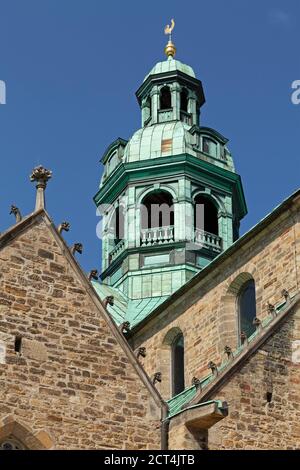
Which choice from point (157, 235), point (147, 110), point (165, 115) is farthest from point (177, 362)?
point (147, 110)

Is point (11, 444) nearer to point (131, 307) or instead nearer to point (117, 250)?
point (131, 307)

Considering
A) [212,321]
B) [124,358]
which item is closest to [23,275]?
[124,358]

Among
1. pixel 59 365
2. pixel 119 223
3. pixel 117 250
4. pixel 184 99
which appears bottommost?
pixel 59 365

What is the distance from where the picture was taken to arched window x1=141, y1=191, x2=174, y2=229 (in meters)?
39.2

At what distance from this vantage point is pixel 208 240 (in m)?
38.9

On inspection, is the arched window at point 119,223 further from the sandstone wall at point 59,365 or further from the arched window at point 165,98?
the sandstone wall at point 59,365

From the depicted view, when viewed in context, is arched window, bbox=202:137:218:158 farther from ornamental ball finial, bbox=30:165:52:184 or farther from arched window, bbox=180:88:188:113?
ornamental ball finial, bbox=30:165:52:184

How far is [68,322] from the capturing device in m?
20.6

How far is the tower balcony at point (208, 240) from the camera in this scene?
38.6 meters

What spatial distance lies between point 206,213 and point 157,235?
2.55 m

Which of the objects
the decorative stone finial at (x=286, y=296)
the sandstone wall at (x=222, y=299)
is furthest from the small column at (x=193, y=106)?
the decorative stone finial at (x=286, y=296)

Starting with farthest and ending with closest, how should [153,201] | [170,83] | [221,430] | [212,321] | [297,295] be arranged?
[170,83]
[153,201]
[212,321]
[297,295]
[221,430]

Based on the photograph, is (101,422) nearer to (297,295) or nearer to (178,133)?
(297,295)
